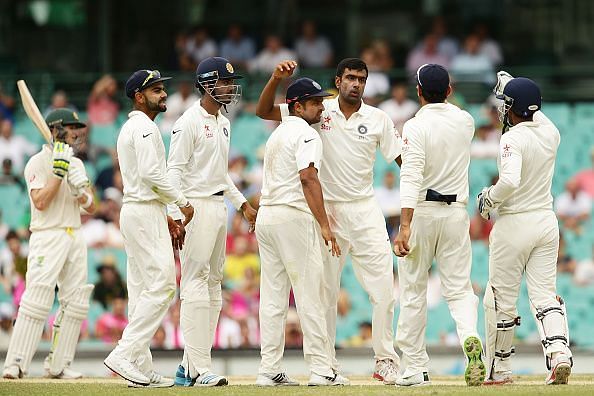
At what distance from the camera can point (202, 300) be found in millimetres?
10594

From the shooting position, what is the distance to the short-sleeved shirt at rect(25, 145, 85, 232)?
11953mm

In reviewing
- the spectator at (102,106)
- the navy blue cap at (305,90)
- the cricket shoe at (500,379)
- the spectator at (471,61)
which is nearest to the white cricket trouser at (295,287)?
the navy blue cap at (305,90)

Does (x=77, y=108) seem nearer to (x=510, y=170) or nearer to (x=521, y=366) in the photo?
(x=521, y=366)

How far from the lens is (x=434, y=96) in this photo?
10.5m

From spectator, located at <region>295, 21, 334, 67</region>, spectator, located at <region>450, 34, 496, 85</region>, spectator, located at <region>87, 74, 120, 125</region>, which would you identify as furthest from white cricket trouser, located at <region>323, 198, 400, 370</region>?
spectator, located at <region>295, 21, 334, 67</region>

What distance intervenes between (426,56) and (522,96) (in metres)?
10.2

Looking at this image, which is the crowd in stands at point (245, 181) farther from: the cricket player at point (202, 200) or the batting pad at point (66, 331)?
the cricket player at point (202, 200)

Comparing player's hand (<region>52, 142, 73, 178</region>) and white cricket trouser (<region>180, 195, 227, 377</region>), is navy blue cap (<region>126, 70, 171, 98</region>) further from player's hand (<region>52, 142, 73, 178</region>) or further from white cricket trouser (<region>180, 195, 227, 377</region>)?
player's hand (<region>52, 142, 73, 178</region>)

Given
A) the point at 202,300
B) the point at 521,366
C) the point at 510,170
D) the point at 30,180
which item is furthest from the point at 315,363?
the point at 521,366

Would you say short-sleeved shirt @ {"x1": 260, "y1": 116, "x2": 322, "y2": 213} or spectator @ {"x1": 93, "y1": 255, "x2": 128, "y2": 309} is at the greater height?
short-sleeved shirt @ {"x1": 260, "y1": 116, "x2": 322, "y2": 213}

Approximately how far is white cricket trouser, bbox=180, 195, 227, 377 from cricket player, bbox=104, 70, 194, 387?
0.63ft

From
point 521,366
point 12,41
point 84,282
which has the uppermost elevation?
point 12,41

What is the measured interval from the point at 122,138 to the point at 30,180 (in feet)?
6.11

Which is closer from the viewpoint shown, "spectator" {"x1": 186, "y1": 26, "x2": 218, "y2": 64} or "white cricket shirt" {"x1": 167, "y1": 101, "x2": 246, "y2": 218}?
"white cricket shirt" {"x1": 167, "y1": 101, "x2": 246, "y2": 218}
